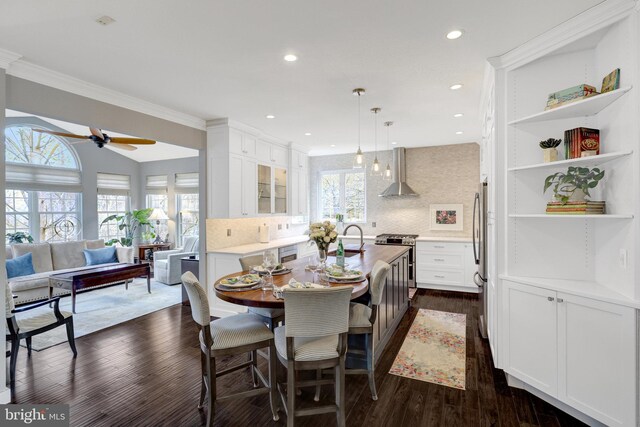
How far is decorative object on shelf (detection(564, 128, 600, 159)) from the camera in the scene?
2.23 meters

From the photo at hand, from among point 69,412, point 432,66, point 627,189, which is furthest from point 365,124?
point 69,412

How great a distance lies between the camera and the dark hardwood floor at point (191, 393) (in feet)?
7.43

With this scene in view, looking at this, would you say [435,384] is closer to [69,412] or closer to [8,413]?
[69,412]

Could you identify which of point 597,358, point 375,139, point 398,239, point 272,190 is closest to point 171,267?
point 272,190

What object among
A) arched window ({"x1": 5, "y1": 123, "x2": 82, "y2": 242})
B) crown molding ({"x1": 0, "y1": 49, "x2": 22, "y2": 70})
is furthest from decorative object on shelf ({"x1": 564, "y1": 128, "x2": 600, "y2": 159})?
arched window ({"x1": 5, "y1": 123, "x2": 82, "y2": 242})

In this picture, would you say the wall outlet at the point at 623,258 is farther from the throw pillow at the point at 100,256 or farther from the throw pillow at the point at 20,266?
the throw pillow at the point at 100,256

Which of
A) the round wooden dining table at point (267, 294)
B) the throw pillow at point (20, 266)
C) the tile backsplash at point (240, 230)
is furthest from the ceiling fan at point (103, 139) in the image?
the round wooden dining table at point (267, 294)

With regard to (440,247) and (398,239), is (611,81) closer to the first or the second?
(440,247)

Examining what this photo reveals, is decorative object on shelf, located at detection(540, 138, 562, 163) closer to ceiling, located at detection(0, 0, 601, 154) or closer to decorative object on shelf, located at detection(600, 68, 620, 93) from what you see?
decorative object on shelf, located at detection(600, 68, 620, 93)

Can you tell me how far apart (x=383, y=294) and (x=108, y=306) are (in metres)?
4.46

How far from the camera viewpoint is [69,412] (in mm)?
2354

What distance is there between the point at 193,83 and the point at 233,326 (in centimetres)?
239

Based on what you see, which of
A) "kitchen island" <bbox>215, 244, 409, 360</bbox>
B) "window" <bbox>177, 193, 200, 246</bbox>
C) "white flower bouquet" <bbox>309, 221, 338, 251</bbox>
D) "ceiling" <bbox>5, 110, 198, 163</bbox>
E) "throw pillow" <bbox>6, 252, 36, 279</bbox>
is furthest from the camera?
"window" <bbox>177, 193, 200, 246</bbox>

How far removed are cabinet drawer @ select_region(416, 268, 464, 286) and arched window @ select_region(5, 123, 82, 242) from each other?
7.88 m
